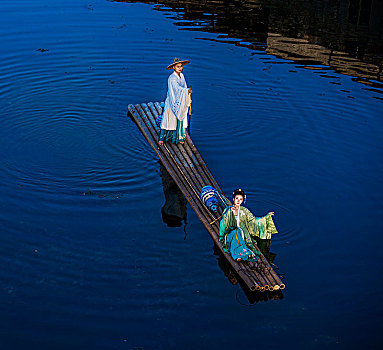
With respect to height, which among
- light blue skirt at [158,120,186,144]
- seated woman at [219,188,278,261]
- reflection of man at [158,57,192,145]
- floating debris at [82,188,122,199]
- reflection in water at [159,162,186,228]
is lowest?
reflection in water at [159,162,186,228]

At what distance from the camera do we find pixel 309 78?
20094 mm

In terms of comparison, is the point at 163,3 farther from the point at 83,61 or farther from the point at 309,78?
the point at 309,78

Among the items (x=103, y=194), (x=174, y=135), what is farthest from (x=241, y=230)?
(x=174, y=135)

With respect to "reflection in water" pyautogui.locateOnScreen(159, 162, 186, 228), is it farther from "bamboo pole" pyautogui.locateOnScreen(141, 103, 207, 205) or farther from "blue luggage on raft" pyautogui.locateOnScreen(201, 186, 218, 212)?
"blue luggage on raft" pyautogui.locateOnScreen(201, 186, 218, 212)

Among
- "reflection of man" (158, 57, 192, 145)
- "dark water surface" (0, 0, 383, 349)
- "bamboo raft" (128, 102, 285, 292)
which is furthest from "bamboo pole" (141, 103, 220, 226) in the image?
"dark water surface" (0, 0, 383, 349)

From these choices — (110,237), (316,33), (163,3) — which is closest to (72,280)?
(110,237)

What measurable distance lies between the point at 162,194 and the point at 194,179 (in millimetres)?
957

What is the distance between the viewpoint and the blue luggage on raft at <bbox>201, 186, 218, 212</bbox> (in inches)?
Answer: 449

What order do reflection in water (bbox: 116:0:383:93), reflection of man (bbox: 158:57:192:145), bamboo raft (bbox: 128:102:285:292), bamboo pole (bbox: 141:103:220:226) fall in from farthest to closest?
reflection in water (bbox: 116:0:383:93), reflection of man (bbox: 158:57:192:145), bamboo pole (bbox: 141:103:220:226), bamboo raft (bbox: 128:102:285:292)

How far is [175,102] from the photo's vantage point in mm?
13500

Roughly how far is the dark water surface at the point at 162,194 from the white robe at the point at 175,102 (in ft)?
4.34

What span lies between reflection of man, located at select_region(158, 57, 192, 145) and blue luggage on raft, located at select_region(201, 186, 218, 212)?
2.58 metres

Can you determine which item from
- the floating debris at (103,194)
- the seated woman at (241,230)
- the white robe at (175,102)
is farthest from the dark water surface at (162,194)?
the white robe at (175,102)

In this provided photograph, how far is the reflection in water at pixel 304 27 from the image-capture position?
22391 mm
